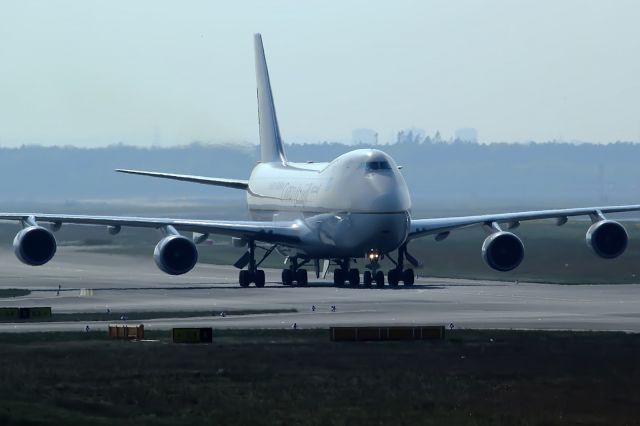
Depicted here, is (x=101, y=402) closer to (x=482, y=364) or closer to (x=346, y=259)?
(x=482, y=364)

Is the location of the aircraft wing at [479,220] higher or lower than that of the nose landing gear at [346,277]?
higher

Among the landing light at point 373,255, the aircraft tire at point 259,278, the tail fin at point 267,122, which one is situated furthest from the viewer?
the tail fin at point 267,122

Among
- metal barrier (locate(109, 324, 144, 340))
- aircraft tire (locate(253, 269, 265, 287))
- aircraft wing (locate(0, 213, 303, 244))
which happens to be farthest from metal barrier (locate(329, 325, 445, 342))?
aircraft tire (locate(253, 269, 265, 287))

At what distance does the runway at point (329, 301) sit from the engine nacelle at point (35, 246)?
130 cm

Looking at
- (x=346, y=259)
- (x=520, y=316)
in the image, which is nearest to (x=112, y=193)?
(x=346, y=259)

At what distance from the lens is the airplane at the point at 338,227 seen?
59125 millimetres

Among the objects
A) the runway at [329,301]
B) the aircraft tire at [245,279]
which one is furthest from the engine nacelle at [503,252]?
the aircraft tire at [245,279]

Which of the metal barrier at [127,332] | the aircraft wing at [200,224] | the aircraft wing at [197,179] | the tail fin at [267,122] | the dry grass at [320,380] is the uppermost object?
the tail fin at [267,122]

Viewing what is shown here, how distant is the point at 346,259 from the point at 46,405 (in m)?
38.4

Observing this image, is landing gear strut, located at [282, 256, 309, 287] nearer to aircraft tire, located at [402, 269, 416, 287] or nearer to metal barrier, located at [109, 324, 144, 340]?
aircraft tire, located at [402, 269, 416, 287]

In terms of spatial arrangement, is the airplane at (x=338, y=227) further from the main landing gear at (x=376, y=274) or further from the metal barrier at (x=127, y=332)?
the metal barrier at (x=127, y=332)

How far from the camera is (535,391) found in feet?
90.6

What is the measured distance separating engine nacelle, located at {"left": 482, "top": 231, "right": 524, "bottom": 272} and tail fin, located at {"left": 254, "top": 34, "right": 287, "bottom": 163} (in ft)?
46.9

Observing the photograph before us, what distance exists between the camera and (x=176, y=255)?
5912 centimetres
